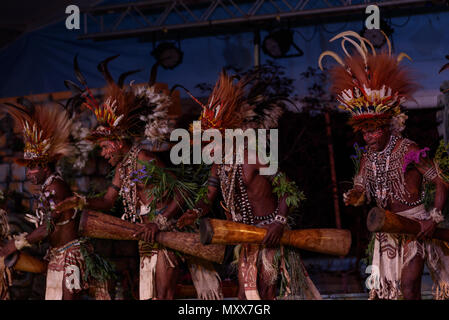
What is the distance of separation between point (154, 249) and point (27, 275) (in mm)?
1777

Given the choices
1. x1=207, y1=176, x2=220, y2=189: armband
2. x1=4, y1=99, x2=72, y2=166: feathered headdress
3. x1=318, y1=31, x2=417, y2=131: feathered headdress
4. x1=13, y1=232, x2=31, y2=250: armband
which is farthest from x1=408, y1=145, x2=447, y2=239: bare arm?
x1=13, y1=232, x2=31, y2=250: armband

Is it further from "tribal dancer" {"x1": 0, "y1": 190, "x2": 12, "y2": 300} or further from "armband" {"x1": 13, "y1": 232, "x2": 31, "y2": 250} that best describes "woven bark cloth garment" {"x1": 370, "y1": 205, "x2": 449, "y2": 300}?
"tribal dancer" {"x1": 0, "y1": 190, "x2": 12, "y2": 300}

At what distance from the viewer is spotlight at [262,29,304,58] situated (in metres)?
7.35

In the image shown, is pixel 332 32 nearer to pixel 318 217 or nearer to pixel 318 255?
pixel 318 217

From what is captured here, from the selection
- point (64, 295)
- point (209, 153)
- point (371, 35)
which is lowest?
point (64, 295)

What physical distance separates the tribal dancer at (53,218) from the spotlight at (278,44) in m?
2.71

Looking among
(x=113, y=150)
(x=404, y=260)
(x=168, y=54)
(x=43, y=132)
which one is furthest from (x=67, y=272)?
(x=168, y=54)

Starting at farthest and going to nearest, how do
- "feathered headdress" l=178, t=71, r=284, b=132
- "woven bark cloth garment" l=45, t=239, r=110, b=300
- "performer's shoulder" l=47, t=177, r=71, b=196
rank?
1. "performer's shoulder" l=47, t=177, r=71, b=196
2. "woven bark cloth garment" l=45, t=239, r=110, b=300
3. "feathered headdress" l=178, t=71, r=284, b=132

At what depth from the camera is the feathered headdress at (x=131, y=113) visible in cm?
525

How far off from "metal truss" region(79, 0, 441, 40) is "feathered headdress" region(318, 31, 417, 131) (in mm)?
1885

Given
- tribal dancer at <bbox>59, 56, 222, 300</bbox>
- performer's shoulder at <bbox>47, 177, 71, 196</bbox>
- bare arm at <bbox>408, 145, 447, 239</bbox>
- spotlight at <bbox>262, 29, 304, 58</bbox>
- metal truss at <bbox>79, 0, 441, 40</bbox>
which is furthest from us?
spotlight at <bbox>262, 29, 304, 58</bbox>

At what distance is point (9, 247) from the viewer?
209 inches

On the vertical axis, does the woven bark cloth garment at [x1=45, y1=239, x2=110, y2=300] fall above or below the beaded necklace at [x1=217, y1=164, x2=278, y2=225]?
below
